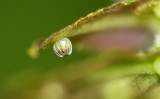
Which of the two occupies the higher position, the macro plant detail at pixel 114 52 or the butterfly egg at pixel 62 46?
the macro plant detail at pixel 114 52

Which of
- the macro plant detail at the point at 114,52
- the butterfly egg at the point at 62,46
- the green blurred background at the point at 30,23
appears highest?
the green blurred background at the point at 30,23

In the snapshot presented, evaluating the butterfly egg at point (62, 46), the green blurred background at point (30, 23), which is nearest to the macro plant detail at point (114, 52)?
the butterfly egg at point (62, 46)

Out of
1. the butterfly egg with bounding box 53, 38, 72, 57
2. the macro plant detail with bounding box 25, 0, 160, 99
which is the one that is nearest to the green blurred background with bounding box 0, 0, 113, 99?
the macro plant detail with bounding box 25, 0, 160, 99

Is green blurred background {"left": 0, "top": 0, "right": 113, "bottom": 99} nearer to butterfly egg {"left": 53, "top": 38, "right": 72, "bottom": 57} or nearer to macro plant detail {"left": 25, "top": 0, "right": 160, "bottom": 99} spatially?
macro plant detail {"left": 25, "top": 0, "right": 160, "bottom": 99}

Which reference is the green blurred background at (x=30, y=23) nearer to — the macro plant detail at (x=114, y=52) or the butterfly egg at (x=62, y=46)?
the macro plant detail at (x=114, y=52)

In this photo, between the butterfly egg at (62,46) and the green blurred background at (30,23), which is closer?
the butterfly egg at (62,46)

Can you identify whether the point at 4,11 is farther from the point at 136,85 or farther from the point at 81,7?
the point at 136,85

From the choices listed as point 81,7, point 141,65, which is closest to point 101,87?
point 141,65

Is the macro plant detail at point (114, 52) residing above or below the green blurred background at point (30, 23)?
below
